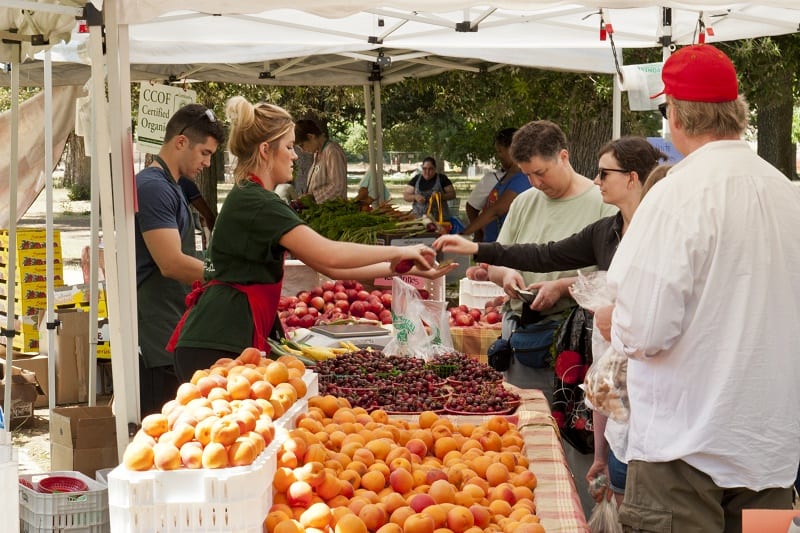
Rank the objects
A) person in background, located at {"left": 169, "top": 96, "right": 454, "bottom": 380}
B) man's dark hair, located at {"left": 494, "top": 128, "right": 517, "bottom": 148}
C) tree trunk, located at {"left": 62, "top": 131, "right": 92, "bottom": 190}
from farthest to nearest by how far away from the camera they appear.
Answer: tree trunk, located at {"left": 62, "top": 131, "right": 92, "bottom": 190} < man's dark hair, located at {"left": 494, "top": 128, "right": 517, "bottom": 148} < person in background, located at {"left": 169, "top": 96, "right": 454, "bottom": 380}

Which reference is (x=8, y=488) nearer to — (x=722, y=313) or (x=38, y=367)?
(x=722, y=313)

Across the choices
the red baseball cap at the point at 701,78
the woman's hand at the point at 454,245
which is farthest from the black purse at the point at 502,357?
the red baseball cap at the point at 701,78

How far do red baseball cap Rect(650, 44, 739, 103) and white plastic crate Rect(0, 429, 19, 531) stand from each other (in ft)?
6.43

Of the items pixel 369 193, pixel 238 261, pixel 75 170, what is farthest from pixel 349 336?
pixel 75 170

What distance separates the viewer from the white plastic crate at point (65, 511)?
333cm

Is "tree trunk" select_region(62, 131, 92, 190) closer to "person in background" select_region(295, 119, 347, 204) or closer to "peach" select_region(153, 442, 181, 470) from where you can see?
"person in background" select_region(295, 119, 347, 204)

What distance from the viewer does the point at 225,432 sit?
2.59 meters

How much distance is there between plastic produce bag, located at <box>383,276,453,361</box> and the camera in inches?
190

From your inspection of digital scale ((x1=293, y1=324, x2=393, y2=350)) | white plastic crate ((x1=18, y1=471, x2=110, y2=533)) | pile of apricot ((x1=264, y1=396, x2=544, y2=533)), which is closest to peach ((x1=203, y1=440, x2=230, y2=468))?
pile of apricot ((x1=264, y1=396, x2=544, y2=533))

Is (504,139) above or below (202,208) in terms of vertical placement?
above

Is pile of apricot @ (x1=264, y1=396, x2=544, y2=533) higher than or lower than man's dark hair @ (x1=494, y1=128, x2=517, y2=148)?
lower

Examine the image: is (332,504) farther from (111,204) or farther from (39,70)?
(39,70)

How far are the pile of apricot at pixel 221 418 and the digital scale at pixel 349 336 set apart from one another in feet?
6.37

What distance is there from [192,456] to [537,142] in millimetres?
2767
